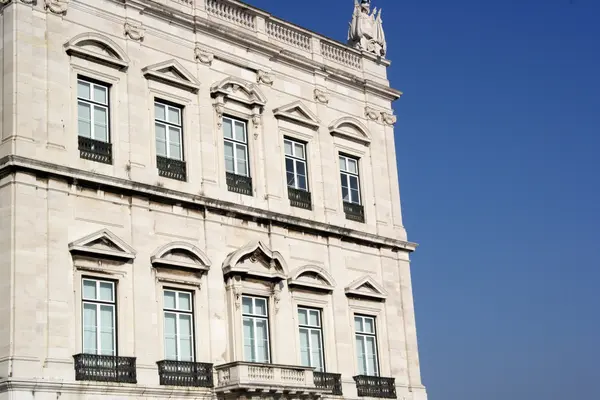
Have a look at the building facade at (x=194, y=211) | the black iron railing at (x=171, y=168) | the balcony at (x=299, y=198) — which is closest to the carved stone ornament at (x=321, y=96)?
the building facade at (x=194, y=211)

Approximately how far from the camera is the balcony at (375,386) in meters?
27.6

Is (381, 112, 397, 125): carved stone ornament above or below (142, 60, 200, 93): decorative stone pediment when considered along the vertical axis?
above

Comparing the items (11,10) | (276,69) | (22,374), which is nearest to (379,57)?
(276,69)

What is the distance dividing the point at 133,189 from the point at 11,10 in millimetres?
4612

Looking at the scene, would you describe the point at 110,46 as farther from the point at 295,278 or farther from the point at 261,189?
the point at 295,278

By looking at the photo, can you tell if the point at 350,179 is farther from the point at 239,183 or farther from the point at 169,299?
the point at 169,299

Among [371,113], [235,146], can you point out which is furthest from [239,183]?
[371,113]

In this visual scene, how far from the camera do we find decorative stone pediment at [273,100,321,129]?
28.2 metres

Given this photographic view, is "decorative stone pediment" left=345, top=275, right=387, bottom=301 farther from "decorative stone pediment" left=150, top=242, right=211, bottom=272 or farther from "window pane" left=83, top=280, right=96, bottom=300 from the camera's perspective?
"window pane" left=83, top=280, right=96, bottom=300

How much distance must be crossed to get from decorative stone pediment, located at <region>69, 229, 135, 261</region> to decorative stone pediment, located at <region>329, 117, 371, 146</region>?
8.42 m

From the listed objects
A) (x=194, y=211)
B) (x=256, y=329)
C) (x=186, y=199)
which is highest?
(x=186, y=199)

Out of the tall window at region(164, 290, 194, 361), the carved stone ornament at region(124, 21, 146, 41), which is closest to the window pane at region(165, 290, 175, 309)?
the tall window at region(164, 290, 194, 361)

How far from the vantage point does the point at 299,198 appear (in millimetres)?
28078

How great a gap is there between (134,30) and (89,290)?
6.49 meters
